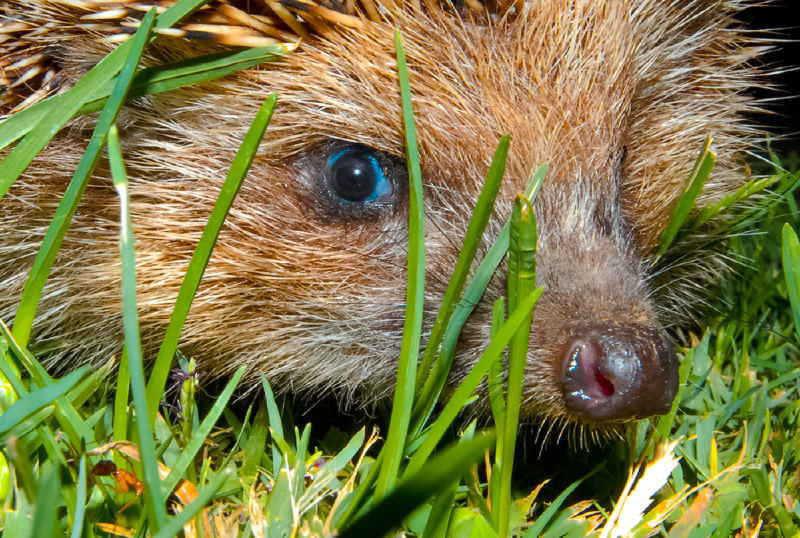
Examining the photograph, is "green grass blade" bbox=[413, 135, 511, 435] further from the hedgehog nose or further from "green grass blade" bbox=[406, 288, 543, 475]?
the hedgehog nose

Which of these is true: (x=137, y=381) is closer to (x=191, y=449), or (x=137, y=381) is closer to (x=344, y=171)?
(x=191, y=449)

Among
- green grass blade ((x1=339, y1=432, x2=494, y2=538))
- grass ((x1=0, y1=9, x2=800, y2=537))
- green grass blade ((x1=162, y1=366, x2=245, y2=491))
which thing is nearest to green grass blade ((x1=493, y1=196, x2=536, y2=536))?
grass ((x1=0, y1=9, x2=800, y2=537))

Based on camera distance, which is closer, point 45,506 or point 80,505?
point 45,506

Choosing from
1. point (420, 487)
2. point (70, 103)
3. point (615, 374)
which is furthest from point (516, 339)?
point (70, 103)

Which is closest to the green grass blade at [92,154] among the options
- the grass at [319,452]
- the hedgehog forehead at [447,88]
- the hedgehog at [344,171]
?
the grass at [319,452]

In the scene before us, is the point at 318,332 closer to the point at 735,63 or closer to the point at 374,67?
the point at 374,67

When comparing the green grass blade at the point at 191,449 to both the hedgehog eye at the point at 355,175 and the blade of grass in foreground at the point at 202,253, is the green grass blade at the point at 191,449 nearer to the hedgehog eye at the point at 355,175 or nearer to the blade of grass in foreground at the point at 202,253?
the blade of grass in foreground at the point at 202,253
